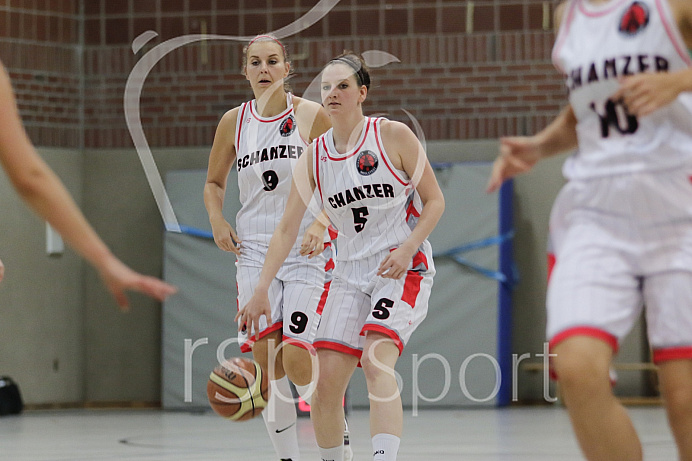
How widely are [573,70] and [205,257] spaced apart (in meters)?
7.97

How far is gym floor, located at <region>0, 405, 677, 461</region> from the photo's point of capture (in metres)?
6.96

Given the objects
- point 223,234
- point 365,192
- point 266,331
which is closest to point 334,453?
point 266,331

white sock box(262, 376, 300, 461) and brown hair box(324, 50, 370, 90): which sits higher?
brown hair box(324, 50, 370, 90)

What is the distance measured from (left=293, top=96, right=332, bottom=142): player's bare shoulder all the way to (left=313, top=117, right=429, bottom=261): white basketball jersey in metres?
0.72

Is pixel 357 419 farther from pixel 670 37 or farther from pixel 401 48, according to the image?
pixel 670 37

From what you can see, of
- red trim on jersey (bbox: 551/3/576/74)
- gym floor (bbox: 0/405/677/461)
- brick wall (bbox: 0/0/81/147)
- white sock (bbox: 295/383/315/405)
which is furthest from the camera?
brick wall (bbox: 0/0/81/147)

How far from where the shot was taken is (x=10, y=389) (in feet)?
34.5

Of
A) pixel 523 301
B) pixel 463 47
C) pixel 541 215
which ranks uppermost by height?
pixel 463 47

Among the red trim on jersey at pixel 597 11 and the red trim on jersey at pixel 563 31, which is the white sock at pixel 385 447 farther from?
the red trim on jersey at pixel 597 11

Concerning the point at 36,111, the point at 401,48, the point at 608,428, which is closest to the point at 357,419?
the point at 401,48

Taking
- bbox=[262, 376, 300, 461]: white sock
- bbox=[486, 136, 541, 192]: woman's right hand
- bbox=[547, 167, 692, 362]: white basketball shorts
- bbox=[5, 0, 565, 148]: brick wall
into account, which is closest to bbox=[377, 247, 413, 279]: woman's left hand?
bbox=[262, 376, 300, 461]: white sock

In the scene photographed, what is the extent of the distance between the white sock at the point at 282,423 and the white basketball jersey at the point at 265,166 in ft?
2.77

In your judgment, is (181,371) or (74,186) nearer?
(181,371)

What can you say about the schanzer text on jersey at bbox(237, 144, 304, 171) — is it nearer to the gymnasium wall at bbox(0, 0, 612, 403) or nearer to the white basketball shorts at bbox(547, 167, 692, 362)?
the white basketball shorts at bbox(547, 167, 692, 362)
